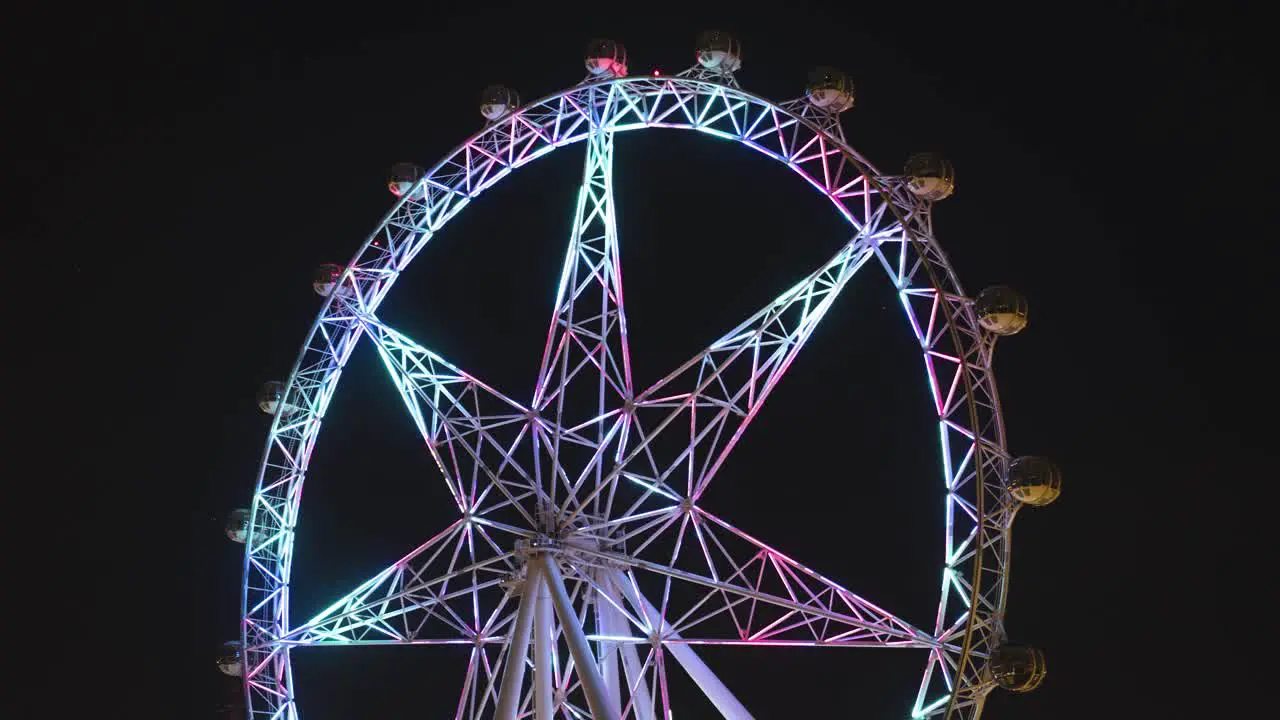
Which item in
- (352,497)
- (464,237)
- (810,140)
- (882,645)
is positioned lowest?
(882,645)

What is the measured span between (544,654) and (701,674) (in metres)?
1.69

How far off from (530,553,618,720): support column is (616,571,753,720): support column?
89 centimetres

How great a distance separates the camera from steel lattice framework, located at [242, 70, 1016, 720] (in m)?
15.0

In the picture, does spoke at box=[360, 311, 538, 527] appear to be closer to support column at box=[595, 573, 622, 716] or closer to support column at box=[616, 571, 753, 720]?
support column at box=[595, 573, 622, 716]

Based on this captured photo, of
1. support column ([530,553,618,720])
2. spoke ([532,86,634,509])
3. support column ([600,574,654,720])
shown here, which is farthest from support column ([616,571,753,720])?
spoke ([532,86,634,509])

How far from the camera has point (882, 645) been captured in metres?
15.1

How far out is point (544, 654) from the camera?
1541cm

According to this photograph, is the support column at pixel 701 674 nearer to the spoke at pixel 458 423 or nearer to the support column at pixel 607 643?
the support column at pixel 607 643

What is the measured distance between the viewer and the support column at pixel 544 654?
49.4 ft

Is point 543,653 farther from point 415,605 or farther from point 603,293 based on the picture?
point 603,293

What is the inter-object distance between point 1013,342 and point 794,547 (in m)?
4.58

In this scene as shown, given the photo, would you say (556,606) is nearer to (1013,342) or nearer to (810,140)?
(810,140)

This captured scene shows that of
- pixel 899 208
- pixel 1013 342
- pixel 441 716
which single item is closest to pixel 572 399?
pixel 441 716

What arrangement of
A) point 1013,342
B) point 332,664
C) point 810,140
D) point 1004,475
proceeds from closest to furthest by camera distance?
point 1004,475 < point 810,140 < point 1013,342 < point 332,664
